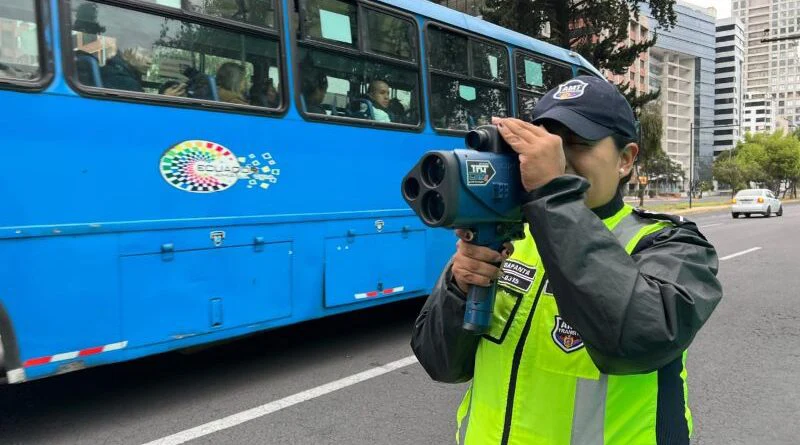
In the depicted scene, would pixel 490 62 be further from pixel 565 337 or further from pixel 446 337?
pixel 565 337

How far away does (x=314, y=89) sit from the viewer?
15.7 ft

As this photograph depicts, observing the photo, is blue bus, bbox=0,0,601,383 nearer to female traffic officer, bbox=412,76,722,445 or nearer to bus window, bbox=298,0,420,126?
bus window, bbox=298,0,420,126

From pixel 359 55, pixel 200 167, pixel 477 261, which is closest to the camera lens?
pixel 477 261

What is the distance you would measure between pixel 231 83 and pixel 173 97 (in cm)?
49

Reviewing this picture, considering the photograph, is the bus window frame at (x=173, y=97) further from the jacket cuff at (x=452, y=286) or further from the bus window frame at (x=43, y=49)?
the jacket cuff at (x=452, y=286)

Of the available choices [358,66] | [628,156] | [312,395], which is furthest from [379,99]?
[628,156]

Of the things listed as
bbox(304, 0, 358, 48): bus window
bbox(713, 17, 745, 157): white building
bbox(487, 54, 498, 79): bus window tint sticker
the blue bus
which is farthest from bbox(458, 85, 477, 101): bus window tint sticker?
bbox(713, 17, 745, 157): white building

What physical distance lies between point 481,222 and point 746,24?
17800 cm

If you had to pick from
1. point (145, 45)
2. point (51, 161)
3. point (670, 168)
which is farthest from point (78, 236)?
point (670, 168)

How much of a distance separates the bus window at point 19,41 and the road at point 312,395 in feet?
7.22

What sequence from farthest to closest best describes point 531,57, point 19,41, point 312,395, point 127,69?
point 531,57 → point 312,395 → point 127,69 → point 19,41

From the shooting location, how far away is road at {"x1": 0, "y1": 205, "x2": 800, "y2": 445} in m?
3.64

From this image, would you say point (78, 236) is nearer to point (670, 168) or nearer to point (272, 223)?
point (272, 223)

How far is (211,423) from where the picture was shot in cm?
376
